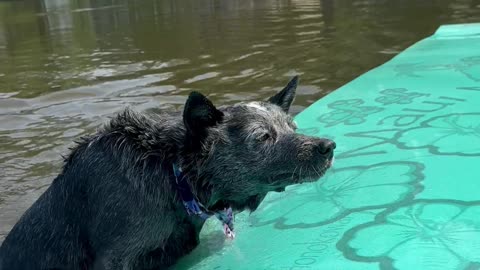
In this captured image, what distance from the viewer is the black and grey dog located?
373cm

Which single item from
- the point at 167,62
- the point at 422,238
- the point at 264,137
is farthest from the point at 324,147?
the point at 167,62

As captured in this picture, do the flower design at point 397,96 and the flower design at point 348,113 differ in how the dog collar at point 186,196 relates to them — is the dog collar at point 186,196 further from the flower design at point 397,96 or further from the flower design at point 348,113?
the flower design at point 397,96

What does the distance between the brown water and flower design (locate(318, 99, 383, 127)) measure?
1034mm

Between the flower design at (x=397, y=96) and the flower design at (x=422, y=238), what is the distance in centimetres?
309

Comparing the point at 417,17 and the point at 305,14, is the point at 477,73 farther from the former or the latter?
the point at 305,14

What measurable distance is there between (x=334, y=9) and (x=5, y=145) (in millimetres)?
15763

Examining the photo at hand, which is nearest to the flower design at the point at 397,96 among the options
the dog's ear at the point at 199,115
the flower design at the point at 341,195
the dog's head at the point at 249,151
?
the flower design at the point at 341,195

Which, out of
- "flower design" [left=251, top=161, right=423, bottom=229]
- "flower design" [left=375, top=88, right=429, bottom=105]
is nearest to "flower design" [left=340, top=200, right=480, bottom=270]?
"flower design" [left=251, top=161, right=423, bottom=229]

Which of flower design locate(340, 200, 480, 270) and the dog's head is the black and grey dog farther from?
flower design locate(340, 200, 480, 270)

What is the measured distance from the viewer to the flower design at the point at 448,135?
5.75m

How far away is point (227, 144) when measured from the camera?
3.78 m

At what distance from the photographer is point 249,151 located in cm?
375

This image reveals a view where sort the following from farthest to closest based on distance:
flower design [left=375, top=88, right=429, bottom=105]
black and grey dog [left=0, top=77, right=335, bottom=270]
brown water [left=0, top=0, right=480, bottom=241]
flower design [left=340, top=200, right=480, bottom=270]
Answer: brown water [left=0, top=0, right=480, bottom=241], flower design [left=375, top=88, right=429, bottom=105], flower design [left=340, top=200, right=480, bottom=270], black and grey dog [left=0, top=77, right=335, bottom=270]

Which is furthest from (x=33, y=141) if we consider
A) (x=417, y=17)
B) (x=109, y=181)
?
(x=417, y=17)
